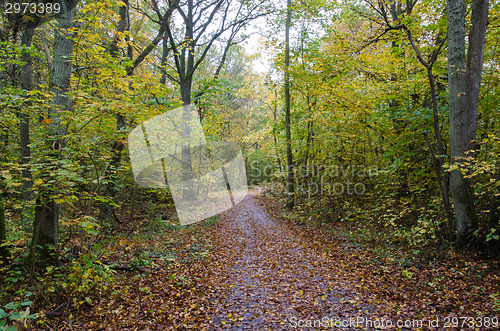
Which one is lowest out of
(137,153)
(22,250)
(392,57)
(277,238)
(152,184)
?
(277,238)

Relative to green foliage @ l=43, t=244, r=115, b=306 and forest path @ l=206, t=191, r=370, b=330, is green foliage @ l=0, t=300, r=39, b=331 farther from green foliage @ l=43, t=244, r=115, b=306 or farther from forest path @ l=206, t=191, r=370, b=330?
forest path @ l=206, t=191, r=370, b=330

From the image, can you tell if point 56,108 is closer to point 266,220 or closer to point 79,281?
point 79,281

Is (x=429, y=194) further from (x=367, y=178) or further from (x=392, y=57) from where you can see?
(x=392, y=57)

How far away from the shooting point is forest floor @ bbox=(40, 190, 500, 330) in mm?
4281

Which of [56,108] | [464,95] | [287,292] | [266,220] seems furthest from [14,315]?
[266,220]

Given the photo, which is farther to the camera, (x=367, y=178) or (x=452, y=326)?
(x=367, y=178)

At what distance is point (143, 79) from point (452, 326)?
8111 mm

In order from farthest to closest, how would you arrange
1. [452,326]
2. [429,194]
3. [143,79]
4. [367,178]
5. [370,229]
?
1. [367,178]
2. [370,229]
3. [429,194]
4. [143,79]
5. [452,326]

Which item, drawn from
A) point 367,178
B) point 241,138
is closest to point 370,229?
point 367,178

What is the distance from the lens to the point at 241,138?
2877cm

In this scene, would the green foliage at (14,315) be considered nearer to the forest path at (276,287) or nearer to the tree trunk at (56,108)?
the tree trunk at (56,108)

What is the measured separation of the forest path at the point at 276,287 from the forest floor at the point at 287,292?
2 centimetres

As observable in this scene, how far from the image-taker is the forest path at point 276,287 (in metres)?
4.60

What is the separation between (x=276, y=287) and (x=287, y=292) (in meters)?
0.37
